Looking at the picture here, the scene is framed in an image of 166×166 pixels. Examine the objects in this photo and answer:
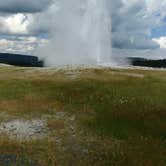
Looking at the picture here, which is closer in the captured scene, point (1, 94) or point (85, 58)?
point (1, 94)

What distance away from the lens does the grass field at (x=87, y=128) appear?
1919 centimetres

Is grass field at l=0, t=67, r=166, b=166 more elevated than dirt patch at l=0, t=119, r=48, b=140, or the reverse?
grass field at l=0, t=67, r=166, b=166

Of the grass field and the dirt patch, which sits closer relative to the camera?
the grass field

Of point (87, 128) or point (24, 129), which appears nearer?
point (87, 128)

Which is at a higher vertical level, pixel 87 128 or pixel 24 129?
pixel 87 128

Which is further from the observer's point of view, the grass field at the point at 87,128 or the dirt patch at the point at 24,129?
the dirt patch at the point at 24,129

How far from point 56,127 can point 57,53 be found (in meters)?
147

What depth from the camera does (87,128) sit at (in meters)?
26.6

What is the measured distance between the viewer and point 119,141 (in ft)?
75.3

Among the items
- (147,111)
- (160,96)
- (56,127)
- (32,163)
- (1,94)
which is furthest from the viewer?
(1,94)

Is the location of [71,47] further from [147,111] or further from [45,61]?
[147,111]

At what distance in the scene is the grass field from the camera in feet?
63.0

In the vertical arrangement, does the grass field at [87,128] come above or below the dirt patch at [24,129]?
above

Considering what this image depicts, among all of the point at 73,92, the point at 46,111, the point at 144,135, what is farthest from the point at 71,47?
the point at 144,135
